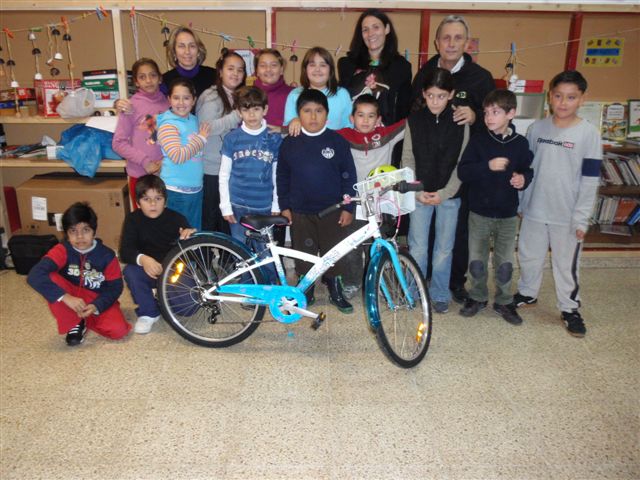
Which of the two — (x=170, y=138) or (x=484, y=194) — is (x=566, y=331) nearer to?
(x=484, y=194)

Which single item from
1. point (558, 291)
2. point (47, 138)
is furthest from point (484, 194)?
point (47, 138)

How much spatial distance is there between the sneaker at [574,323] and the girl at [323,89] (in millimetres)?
1591

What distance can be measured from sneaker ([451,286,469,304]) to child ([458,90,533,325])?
0.15 m

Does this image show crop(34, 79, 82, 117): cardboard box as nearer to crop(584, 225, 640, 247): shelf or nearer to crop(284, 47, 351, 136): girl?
crop(284, 47, 351, 136): girl

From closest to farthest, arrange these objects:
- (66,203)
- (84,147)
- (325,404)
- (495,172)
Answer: (325,404) → (495,172) → (84,147) → (66,203)

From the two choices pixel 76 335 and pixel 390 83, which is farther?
pixel 390 83

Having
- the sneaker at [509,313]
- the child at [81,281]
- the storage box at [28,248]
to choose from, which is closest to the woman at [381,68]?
the sneaker at [509,313]

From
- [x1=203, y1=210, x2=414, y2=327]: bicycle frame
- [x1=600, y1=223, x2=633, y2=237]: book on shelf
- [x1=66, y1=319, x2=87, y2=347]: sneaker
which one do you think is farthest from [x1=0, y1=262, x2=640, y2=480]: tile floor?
[x1=600, y1=223, x2=633, y2=237]: book on shelf

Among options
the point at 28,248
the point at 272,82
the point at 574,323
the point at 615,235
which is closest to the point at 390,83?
the point at 272,82

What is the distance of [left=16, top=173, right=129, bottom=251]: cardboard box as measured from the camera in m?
3.27

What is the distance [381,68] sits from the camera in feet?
8.91

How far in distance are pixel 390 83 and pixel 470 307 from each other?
1.35 meters

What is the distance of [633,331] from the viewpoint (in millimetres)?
2576

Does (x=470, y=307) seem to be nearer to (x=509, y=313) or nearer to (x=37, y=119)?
(x=509, y=313)
